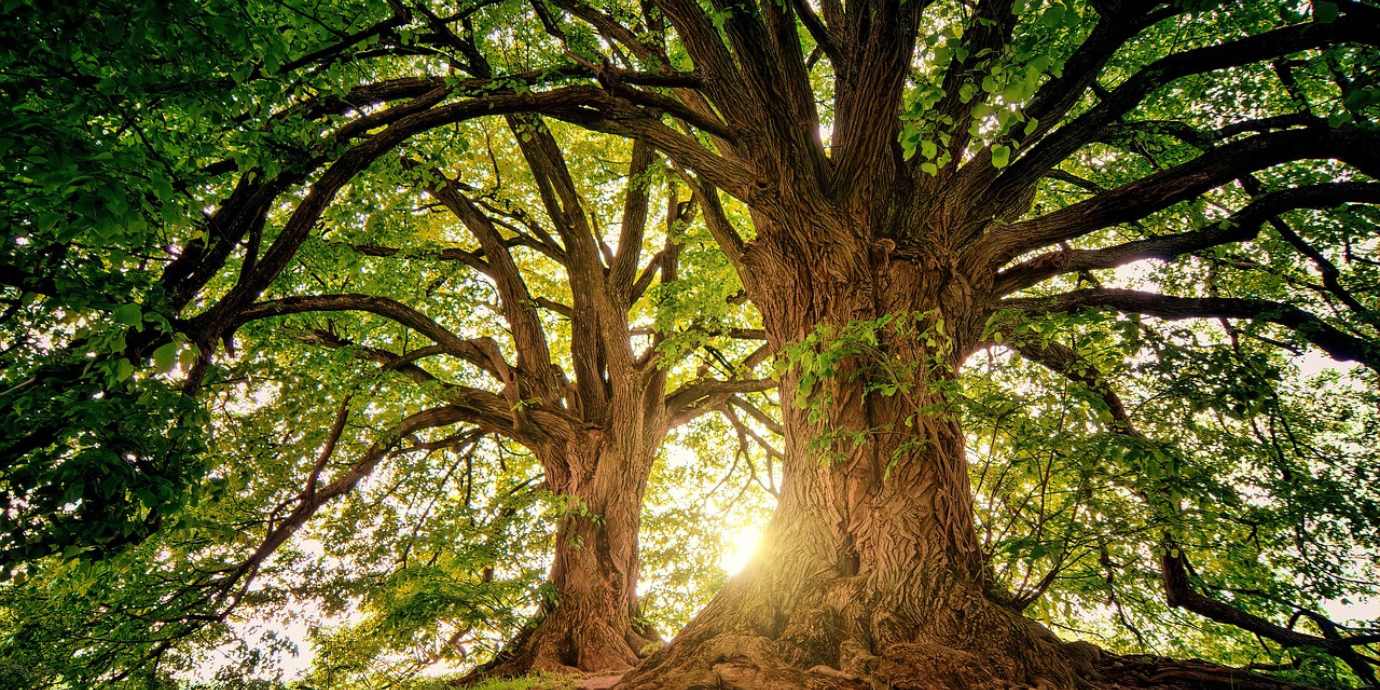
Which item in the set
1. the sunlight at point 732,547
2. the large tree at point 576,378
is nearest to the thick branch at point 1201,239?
the large tree at point 576,378

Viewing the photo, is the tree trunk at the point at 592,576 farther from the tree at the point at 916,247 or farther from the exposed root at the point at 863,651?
the tree at the point at 916,247

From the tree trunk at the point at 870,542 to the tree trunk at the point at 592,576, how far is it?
280 centimetres

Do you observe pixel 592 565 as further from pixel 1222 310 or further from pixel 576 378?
pixel 1222 310

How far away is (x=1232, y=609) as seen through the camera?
354 centimetres

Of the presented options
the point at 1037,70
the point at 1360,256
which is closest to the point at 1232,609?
the point at 1360,256

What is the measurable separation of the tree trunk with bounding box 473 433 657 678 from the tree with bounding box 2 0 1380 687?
290cm

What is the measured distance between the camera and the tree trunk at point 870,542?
2.67 metres

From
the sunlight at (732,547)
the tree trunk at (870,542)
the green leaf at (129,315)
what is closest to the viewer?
the green leaf at (129,315)

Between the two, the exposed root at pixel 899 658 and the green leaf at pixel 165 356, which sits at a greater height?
the green leaf at pixel 165 356

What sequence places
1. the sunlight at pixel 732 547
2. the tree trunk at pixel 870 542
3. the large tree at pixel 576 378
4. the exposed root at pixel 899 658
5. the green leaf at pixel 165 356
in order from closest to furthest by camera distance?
1. the green leaf at pixel 165 356
2. the exposed root at pixel 899 658
3. the tree trunk at pixel 870 542
4. the large tree at pixel 576 378
5. the sunlight at pixel 732 547

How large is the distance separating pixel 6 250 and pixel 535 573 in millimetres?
4688

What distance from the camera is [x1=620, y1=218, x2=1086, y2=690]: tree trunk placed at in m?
2.67

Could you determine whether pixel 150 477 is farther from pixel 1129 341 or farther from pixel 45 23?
pixel 1129 341

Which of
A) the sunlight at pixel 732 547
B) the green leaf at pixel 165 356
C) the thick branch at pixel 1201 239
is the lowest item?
the green leaf at pixel 165 356
